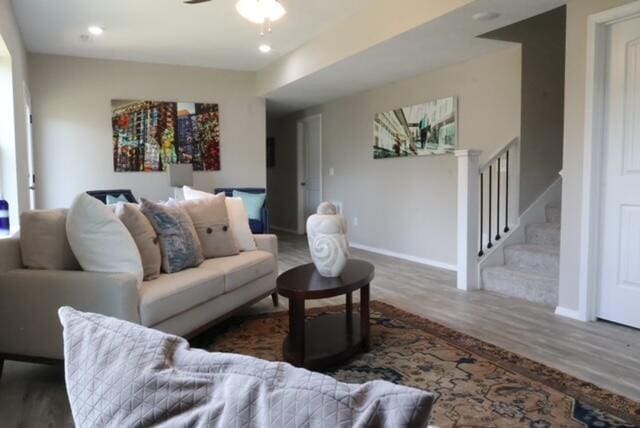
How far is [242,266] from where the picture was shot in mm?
3168

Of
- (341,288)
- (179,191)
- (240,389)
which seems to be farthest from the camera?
(179,191)

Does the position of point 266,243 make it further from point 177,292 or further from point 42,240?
point 42,240

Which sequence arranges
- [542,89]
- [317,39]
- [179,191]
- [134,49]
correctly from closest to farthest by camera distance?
[542,89], [317,39], [134,49], [179,191]

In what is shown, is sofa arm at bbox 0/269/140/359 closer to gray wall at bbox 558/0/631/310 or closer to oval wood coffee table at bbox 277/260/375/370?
oval wood coffee table at bbox 277/260/375/370

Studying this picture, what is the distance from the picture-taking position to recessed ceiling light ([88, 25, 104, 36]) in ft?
15.4

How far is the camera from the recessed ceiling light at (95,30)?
15.4 feet

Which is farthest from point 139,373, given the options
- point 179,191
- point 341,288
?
point 179,191

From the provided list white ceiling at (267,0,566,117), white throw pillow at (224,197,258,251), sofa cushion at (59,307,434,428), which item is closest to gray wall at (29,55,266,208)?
white ceiling at (267,0,566,117)

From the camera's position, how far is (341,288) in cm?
241

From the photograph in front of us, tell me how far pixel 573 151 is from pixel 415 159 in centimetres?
247

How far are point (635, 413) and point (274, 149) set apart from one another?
8.24 m

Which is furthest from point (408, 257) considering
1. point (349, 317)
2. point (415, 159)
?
point (349, 317)

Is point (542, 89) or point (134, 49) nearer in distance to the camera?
point (542, 89)

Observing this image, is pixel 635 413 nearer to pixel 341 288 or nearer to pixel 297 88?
pixel 341 288
